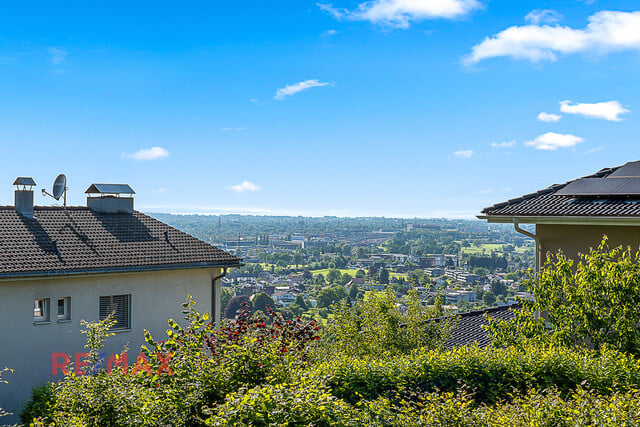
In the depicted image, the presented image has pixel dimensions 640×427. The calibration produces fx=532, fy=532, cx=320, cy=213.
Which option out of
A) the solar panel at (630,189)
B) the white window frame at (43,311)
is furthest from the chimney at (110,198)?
the solar panel at (630,189)

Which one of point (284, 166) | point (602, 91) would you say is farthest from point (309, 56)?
→ point (284, 166)

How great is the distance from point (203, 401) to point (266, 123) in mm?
39023

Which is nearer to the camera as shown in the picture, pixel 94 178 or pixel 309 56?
pixel 94 178

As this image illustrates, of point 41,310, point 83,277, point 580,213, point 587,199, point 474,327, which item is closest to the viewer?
point 580,213

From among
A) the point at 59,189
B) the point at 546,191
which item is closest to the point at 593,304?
the point at 546,191

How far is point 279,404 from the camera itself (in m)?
5.02

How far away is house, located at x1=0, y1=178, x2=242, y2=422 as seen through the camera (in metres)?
14.2

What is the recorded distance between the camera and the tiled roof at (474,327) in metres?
13.1

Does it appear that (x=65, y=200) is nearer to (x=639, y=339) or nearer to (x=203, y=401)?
(x=203, y=401)

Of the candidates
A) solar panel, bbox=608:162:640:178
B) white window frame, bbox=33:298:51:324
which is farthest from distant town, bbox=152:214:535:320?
white window frame, bbox=33:298:51:324

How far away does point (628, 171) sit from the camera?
475 inches

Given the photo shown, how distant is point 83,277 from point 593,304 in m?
13.1

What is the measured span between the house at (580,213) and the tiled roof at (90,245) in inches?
386

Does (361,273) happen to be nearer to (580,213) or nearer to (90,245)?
(90,245)
